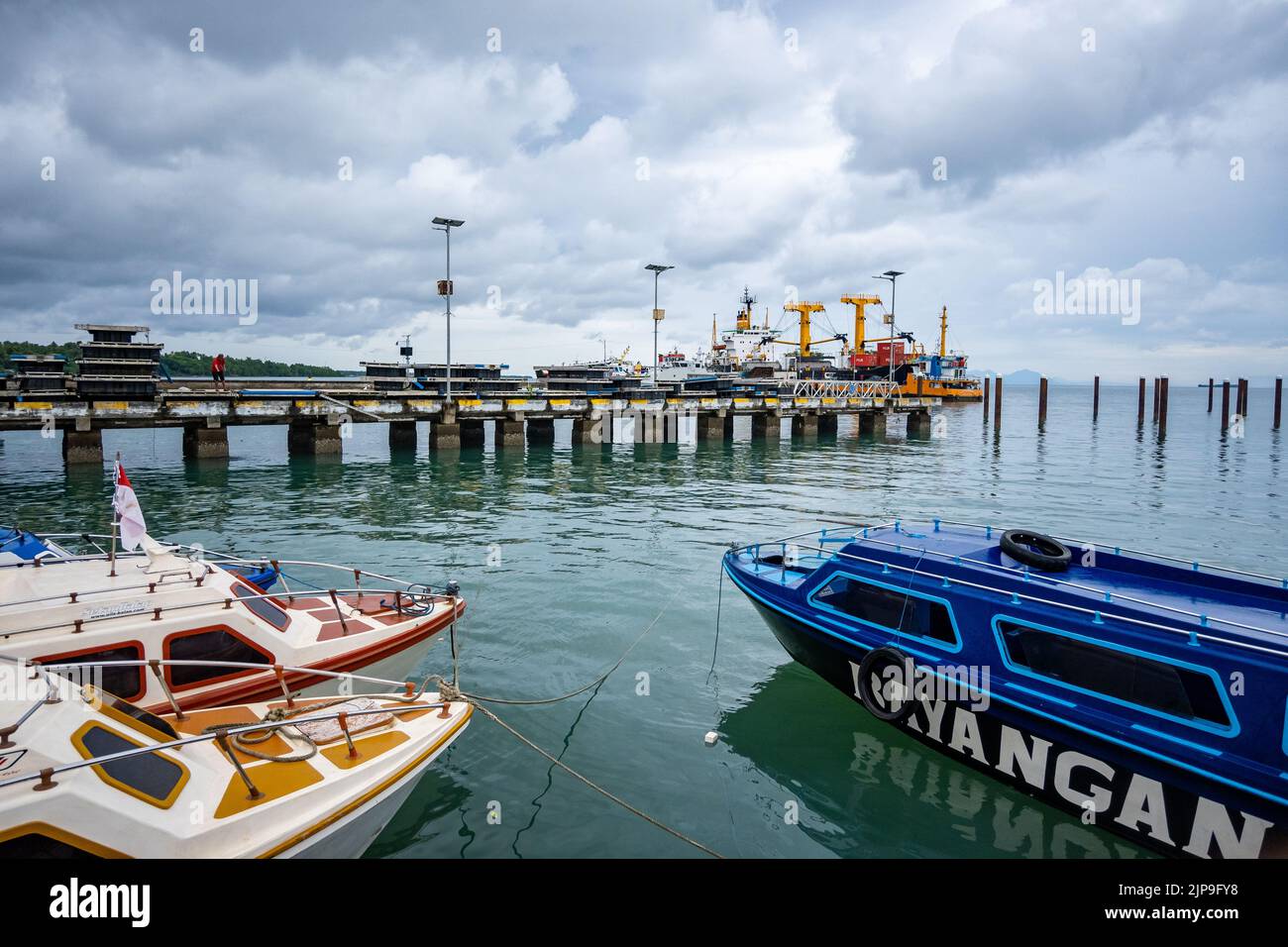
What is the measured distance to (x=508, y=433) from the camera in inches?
2072

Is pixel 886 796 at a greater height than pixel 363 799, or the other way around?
pixel 363 799

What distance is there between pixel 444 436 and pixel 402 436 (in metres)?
3.24

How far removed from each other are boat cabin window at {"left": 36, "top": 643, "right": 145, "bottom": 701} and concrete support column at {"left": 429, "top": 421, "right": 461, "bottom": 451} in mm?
42282

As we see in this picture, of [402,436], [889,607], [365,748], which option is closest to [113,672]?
[365,748]

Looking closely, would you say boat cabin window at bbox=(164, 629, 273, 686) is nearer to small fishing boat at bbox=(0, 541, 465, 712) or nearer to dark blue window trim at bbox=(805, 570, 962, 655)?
small fishing boat at bbox=(0, 541, 465, 712)

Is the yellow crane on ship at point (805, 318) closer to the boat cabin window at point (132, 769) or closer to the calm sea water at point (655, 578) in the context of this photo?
the calm sea water at point (655, 578)

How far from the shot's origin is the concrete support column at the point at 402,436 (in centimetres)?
5066

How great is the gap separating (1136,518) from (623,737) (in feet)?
88.3

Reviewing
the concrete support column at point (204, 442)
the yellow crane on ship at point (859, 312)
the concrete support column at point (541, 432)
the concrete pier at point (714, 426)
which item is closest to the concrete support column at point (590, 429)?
the concrete support column at point (541, 432)

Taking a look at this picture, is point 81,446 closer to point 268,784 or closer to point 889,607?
point 268,784

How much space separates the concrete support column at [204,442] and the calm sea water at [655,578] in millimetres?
1671

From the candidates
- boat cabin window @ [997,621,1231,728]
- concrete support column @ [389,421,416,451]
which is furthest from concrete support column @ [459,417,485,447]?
boat cabin window @ [997,621,1231,728]

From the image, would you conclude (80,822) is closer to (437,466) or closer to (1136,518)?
(1136,518)

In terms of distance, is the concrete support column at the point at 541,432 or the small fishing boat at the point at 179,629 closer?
the small fishing boat at the point at 179,629
